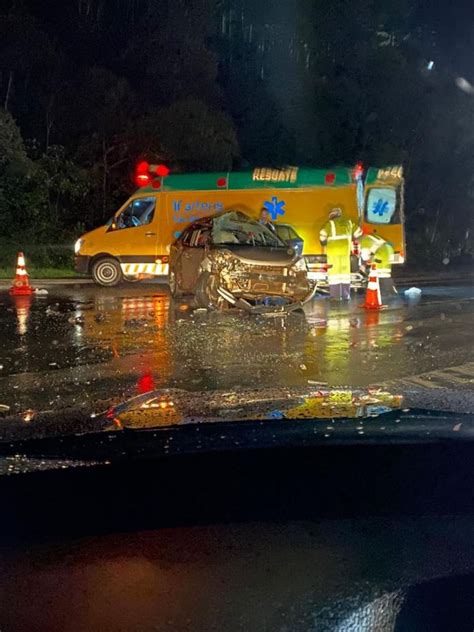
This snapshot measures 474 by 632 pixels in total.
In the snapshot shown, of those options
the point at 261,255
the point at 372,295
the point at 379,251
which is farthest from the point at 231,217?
the point at 379,251

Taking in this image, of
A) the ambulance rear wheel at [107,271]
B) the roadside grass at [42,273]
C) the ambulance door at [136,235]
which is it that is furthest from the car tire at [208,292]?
the roadside grass at [42,273]

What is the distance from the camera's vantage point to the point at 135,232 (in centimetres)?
1759

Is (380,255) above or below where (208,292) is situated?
above

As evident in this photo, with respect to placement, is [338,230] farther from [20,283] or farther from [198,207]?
[20,283]

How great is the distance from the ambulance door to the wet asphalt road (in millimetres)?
2903

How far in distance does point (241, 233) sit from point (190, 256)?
1.11 metres

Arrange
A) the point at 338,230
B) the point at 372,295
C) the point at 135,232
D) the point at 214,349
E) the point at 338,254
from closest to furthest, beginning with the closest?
1. the point at 214,349
2. the point at 372,295
3. the point at 338,254
4. the point at 338,230
5. the point at 135,232

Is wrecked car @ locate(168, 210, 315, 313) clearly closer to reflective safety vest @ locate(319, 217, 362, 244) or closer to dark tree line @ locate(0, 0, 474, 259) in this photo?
reflective safety vest @ locate(319, 217, 362, 244)

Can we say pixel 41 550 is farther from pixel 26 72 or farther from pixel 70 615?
pixel 26 72

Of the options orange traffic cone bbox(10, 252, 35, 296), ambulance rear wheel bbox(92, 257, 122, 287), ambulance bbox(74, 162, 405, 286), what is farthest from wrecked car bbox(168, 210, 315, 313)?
ambulance rear wheel bbox(92, 257, 122, 287)

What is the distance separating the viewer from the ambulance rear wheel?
17891 millimetres

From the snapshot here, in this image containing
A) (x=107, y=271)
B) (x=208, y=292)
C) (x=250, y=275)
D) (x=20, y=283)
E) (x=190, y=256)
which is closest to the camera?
(x=250, y=275)

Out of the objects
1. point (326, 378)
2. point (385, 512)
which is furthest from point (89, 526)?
point (326, 378)

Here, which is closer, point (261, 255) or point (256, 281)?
point (256, 281)
